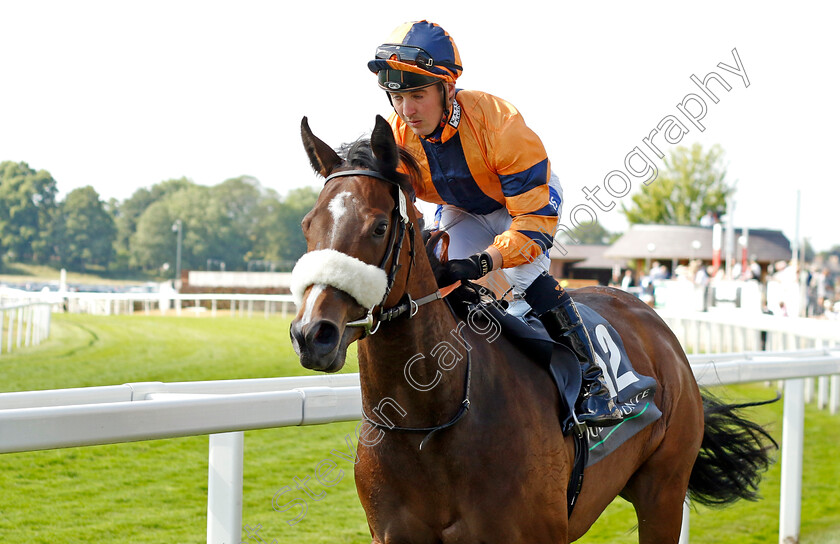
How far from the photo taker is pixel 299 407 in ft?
7.92

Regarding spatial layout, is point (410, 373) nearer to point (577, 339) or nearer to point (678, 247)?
point (577, 339)

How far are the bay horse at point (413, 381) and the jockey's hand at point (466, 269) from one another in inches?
3.9

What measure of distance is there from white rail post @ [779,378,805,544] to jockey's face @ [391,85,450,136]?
322cm

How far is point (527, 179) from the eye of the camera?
2316mm

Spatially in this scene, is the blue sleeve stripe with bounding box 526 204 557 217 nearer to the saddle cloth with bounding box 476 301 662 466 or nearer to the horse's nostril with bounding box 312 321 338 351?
the saddle cloth with bounding box 476 301 662 466

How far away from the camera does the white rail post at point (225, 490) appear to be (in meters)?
2.22

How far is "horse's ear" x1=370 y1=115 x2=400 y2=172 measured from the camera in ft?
6.11

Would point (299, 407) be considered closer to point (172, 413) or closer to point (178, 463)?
point (172, 413)

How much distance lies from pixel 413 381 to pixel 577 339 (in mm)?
772

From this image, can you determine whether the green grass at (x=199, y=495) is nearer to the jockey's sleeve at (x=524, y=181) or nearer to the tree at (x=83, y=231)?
the jockey's sleeve at (x=524, y=181)

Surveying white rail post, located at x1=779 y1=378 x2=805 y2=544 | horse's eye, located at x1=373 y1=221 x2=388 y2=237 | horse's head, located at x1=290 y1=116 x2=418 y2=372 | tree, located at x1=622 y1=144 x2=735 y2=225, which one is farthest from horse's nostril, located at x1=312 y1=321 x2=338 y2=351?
tree, located at x1=622 y1=144 x2=735 y2=225

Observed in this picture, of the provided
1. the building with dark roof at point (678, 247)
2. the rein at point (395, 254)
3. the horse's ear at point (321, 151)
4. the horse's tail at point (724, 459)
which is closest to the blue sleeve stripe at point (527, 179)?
the rein at point (395, 254)

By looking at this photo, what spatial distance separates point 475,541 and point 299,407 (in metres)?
0.75

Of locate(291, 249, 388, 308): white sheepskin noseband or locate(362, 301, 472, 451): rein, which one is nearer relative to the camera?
locate(291, 249, 388, 308): white sheepskin noseband
